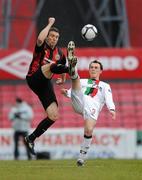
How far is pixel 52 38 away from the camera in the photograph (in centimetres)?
1527

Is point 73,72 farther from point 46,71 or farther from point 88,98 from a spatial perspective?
point 88,98

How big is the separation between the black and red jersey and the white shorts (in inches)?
27.3

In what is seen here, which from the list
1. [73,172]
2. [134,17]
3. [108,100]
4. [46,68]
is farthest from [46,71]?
[134,17]

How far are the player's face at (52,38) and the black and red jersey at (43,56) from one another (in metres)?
0.07

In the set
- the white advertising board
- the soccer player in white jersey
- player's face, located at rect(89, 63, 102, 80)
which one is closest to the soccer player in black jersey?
the soccer player in white jersey

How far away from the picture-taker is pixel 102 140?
2631 cm

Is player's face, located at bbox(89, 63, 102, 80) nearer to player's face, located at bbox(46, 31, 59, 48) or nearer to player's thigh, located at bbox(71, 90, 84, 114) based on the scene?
player's thigh, located at bbox(71, 90, 84, 114)

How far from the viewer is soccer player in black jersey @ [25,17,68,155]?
15.1 m

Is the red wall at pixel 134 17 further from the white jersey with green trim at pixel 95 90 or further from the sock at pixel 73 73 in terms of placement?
the sock at pixel 73 73

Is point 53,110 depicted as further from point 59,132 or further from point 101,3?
point 101,3

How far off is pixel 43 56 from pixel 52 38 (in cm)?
37

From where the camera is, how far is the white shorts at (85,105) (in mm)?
15375

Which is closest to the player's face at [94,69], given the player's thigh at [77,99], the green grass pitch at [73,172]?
the player's thigh at [77,99]

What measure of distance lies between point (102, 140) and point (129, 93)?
521 cm
